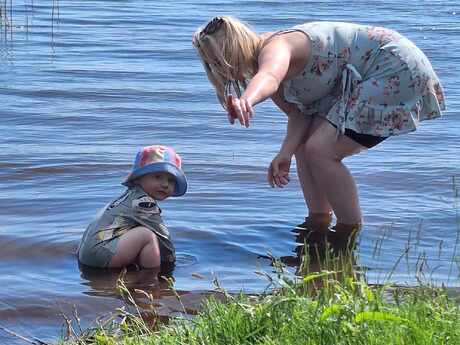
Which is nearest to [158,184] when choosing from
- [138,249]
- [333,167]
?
[138,249]

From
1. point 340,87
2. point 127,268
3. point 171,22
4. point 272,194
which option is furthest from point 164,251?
point 171,22

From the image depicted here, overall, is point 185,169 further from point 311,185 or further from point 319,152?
point 319,152

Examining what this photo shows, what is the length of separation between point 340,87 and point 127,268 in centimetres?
141

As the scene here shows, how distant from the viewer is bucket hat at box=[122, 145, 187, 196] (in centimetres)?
585

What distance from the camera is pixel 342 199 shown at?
6.37 meters

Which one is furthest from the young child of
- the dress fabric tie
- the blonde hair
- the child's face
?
the dress fabric tie

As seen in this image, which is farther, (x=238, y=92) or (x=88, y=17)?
(x=88, y=17)

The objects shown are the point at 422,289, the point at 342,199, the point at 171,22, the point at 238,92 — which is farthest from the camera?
the point at 171,22

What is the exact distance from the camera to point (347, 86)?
6.09m

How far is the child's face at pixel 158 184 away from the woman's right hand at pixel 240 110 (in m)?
1.09

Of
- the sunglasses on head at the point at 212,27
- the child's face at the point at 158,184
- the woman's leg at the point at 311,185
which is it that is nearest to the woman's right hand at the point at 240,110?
the sunglasses on head at the point at 212,27

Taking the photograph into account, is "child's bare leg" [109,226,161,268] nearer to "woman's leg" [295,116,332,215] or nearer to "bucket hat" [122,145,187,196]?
"bucket hat" [122,145,187,196]

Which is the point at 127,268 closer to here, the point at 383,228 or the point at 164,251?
the point at 164,251

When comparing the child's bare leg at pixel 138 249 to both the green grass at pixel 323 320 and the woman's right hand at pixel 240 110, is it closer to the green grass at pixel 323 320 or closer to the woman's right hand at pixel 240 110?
the woman's right hand at pixel 240 110
